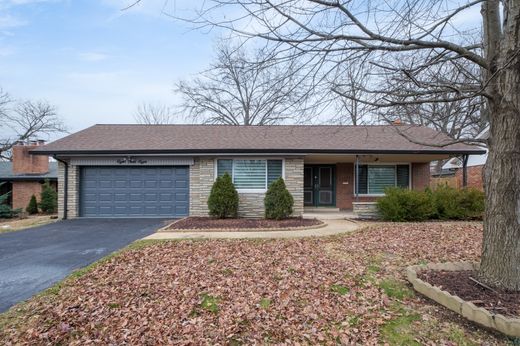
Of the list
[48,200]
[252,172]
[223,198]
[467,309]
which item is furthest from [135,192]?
[467,309]

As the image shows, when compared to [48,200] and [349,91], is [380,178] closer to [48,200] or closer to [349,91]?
[349,91]

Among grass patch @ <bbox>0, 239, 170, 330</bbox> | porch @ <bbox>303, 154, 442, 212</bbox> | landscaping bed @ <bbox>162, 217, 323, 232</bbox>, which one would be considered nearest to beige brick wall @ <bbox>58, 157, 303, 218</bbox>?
landscaping bed @ <bbox>162, 217, 323, 232</bbox>

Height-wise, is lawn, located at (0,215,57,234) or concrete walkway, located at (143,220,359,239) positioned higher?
concrete walkway, located at (143,220,359,239)

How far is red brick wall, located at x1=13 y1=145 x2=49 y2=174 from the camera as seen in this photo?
18.9 m

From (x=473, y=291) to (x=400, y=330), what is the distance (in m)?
1.34

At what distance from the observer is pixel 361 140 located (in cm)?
1375

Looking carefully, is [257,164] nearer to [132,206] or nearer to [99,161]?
[132,206]

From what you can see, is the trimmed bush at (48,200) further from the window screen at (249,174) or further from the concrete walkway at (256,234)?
the concrete walkway at (256,234)

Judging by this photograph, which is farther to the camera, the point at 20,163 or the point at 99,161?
the point at 20,163

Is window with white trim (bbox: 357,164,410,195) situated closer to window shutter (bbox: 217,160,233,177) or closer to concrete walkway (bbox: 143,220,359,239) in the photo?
concrete walkway (bbox: 143,220,359,239)

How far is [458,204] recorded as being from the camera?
37.7 ft

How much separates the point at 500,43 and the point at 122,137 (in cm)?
1346

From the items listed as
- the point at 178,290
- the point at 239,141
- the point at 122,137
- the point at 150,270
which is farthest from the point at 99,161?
the point at 178,290

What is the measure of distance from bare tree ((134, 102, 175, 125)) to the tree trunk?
112 feet
